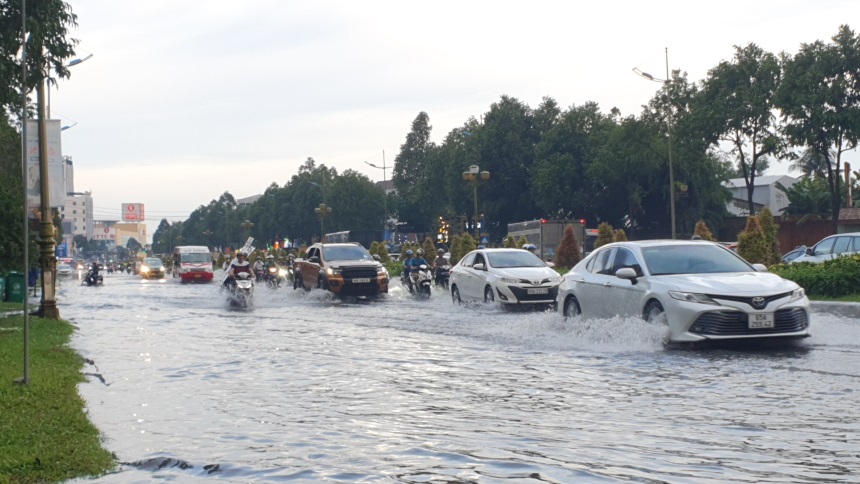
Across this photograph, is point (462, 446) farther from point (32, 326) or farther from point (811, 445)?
point (32, 326)

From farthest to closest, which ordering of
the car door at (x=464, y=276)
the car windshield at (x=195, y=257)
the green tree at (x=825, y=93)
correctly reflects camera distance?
the car windshield at (x=195, y=257) → the green tree at (x=825, y=93) → the car door at (x=464, y=276)

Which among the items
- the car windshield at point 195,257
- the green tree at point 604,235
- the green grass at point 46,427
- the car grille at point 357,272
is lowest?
the green grass at point 46,427

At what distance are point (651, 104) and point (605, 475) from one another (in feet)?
182

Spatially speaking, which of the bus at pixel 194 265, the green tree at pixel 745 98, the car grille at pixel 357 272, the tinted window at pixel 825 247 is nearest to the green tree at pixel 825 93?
the green tree at pixel 745 98

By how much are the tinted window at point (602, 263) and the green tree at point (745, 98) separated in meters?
41.3

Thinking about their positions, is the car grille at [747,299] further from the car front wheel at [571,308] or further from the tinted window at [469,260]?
the tinted window at [469,260]

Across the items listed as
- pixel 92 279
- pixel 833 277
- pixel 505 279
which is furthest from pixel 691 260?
pixel 92 279

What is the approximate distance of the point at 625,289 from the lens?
13914mm

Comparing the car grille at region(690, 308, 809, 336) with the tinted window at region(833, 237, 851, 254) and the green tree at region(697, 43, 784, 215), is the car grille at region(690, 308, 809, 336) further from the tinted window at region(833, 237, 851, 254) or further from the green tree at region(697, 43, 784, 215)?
the green tree at region(697, 43, 784, 215)

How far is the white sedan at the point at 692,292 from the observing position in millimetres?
12172

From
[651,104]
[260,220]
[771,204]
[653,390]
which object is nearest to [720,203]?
[651,104]

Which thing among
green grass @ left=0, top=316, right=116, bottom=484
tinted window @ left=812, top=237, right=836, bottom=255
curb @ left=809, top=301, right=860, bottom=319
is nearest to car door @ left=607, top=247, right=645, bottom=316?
curb @ left=809, top=301, right=860, bottom=319

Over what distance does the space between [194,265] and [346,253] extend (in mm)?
25358

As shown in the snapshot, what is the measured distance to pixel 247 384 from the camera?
10750mm
